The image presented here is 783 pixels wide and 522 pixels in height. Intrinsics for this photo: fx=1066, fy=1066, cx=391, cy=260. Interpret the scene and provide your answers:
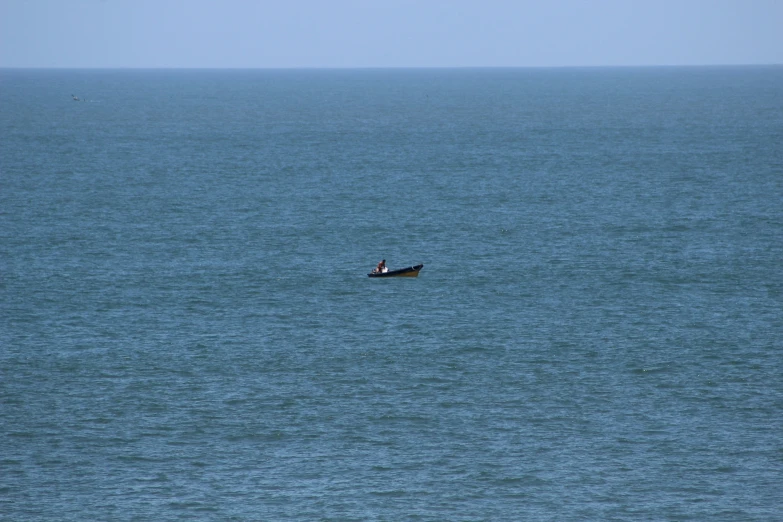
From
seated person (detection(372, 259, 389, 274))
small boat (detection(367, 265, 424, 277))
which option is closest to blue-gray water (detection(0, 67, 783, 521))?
small boat (detection(367, 265, 424, 277))

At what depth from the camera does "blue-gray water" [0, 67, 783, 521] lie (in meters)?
46.3

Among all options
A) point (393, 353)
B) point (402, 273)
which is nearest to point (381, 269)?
point (402, 273)

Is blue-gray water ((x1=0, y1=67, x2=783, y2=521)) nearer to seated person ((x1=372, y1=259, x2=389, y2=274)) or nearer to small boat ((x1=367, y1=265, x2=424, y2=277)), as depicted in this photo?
small boat ((x1=367, y1=265, x2=424, y2=277))

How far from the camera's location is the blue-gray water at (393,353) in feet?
152

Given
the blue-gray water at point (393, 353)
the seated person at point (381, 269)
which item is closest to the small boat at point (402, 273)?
the seated person at point (381, 269)

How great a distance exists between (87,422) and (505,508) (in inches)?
854

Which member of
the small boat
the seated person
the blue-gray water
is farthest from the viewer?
the seated person

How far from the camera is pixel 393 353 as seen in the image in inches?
2510

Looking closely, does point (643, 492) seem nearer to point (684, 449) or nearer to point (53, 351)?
point (684, 449)

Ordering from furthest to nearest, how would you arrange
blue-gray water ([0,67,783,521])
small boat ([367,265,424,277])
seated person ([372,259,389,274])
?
1. seated person ([372,259,389,274])
2. small boat ([367,265,424,277])
3. blue-gray water ([0,67,783,521])

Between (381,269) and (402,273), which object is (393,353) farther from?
(402,273)

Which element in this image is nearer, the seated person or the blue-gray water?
the blue-gray water

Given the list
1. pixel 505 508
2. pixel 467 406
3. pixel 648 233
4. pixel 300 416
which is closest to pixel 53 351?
pixel 300 416

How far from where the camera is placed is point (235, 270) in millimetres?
84438
